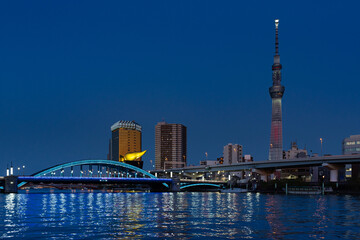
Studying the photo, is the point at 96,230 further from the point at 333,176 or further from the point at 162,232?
the point at 333,176

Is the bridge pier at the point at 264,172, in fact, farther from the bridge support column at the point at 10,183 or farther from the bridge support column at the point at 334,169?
the bridge support column at the point at 10,183

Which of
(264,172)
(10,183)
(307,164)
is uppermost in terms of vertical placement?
(307,164)

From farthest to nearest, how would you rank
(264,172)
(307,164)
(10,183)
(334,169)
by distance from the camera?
1. (264,172)
2. (10,183)
3. (307,164)
4. (334,169)

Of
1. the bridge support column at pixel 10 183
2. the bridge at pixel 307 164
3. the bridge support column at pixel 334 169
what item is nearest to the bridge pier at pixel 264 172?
the bridge at pixel 307 164

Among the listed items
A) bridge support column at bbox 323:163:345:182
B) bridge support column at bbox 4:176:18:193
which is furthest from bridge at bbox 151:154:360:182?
bridge support column at bbox 4:176:18:193

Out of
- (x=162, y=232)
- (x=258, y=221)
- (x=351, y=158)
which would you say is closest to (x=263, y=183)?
(x=351, y=158)

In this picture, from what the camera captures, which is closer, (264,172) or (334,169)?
(334,169)

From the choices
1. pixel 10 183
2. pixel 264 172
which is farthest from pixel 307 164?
pixel 10 183

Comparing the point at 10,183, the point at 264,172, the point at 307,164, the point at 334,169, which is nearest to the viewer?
the point at 334,169

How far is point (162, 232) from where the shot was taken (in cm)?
4362

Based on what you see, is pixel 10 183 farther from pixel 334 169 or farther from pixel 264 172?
pixel 334 169

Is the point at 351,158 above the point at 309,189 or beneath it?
above

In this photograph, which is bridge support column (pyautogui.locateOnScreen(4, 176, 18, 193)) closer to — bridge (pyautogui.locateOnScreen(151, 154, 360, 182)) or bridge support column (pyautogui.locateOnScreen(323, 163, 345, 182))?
bridge (pyautogui.locateOnScreen(151, 154, 360, 182))

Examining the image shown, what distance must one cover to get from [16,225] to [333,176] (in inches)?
5057
